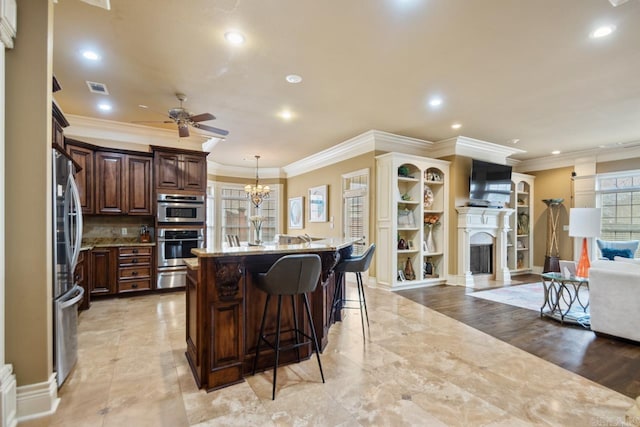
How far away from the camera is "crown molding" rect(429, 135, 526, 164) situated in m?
5.89

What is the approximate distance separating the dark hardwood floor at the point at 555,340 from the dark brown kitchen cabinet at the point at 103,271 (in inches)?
185

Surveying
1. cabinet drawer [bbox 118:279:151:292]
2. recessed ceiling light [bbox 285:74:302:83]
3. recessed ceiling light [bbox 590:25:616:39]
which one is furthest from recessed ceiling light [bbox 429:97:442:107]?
cabinet drawer [bbox 118:279:151:292]

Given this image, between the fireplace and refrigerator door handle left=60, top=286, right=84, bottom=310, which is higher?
refrigerator door handle left=60, top=286, right=84, bottom=310

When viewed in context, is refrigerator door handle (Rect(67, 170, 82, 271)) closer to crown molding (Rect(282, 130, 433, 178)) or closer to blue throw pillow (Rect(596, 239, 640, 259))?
crown molding (Rect(282, 130, 433, 178))

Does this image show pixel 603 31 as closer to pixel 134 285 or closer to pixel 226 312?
pixel 226 312

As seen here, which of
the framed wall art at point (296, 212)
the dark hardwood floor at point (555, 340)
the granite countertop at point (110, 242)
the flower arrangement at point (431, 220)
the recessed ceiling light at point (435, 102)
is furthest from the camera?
the framed wall art at point (296, 212)

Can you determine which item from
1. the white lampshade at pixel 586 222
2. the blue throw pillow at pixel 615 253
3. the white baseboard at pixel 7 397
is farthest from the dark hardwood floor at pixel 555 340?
the white baseboard at pixel 7 397

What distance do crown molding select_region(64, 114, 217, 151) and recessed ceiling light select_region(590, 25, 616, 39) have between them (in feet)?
17.1

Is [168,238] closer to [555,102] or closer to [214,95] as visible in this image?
[214,95]

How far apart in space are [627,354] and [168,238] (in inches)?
235

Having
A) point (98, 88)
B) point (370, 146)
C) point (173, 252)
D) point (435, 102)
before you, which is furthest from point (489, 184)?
point (98, 88)

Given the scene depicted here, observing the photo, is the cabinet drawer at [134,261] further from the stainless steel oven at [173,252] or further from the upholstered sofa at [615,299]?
the upholstered sofa at [615,299]

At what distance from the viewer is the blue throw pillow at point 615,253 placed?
5746 millimetres

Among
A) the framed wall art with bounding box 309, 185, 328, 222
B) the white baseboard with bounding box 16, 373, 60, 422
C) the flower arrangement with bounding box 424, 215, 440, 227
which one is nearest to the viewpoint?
the white baseboard with bounding box 16, 373, 60, 422
